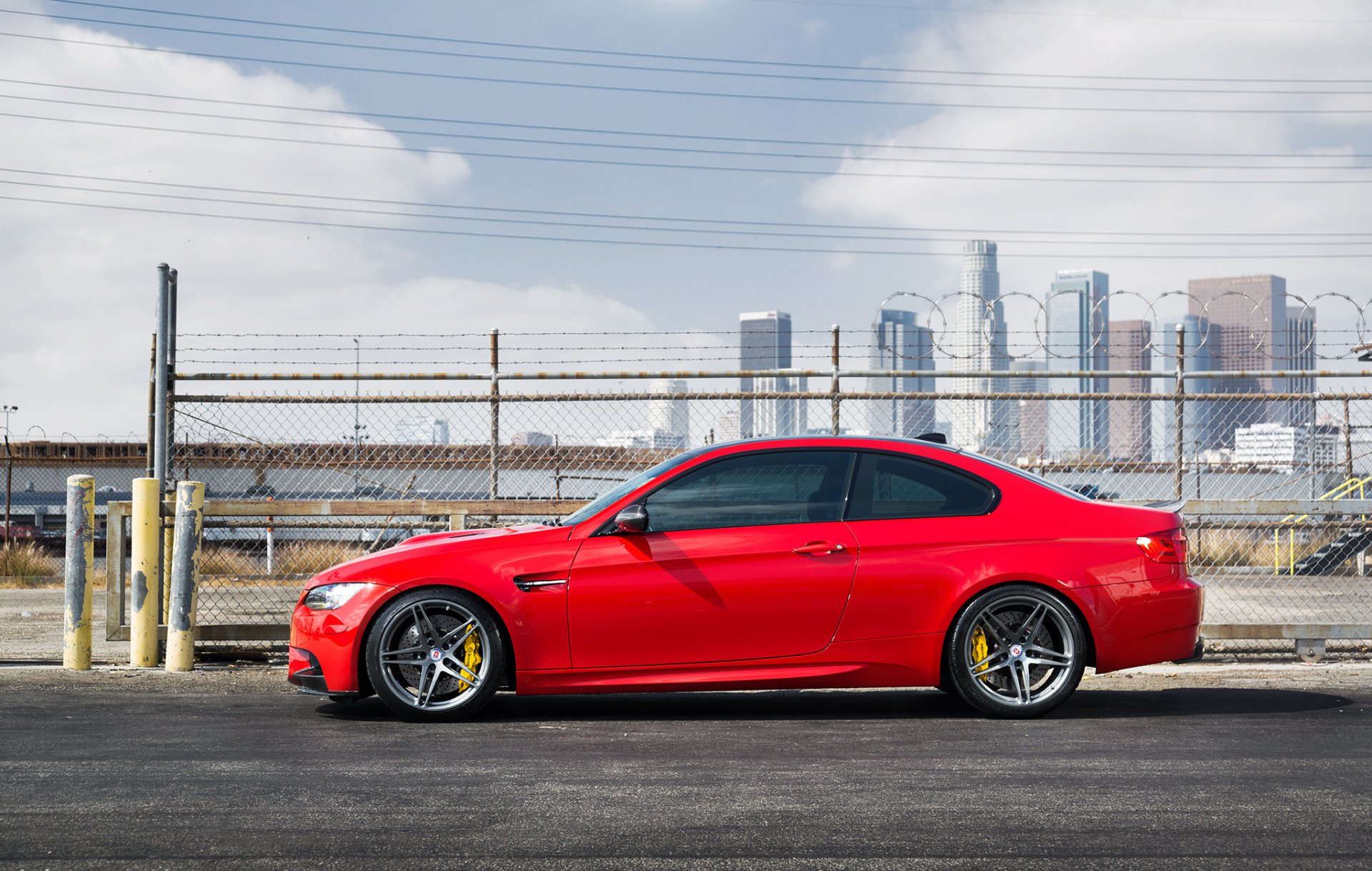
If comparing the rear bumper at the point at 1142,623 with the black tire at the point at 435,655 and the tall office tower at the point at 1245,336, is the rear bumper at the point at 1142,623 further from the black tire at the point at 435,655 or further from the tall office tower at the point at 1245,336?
the tall office tower at the point at 1245,336

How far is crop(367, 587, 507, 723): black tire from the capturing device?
19.6ft

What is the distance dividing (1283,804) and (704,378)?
6213mm

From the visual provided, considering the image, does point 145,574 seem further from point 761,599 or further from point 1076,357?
point 1076,357

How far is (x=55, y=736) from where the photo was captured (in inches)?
218

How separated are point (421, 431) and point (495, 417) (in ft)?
2.19

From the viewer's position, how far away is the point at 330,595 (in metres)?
6.13

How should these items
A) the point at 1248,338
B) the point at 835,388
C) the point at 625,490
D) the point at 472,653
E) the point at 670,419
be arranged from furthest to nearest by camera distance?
the point at 1248,338
the point at 670,419
the point at 835,388
the point at 625,490
the point at 472,653

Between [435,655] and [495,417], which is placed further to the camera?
[495,417]

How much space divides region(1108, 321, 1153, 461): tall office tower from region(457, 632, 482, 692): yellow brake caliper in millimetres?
5881

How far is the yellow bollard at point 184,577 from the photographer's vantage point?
25.1 feet

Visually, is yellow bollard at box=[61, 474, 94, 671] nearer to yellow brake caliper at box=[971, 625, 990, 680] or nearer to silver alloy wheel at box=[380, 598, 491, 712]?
silver alloy wheel at box=[380, 598, 491, 712]

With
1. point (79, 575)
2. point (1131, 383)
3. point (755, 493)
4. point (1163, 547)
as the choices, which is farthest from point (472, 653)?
point (1131, 383)

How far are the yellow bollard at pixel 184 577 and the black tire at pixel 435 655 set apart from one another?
222 cm

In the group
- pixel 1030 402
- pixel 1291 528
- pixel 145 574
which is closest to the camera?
pixel 145 574
